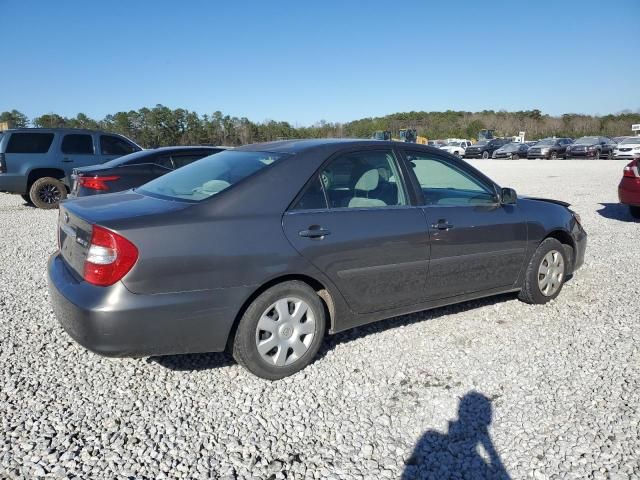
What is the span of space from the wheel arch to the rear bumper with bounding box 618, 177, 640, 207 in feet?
26.3

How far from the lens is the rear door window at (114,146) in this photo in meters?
11.8

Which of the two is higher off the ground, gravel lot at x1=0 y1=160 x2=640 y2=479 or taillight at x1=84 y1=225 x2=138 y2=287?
taillight at x1=84 y1=225 x2=138 y2=287

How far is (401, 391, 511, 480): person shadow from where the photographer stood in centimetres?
242

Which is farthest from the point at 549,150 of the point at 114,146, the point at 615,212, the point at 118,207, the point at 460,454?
the point at 118,207

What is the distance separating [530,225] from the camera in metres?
4.57

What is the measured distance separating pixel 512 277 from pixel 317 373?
7.14 ft

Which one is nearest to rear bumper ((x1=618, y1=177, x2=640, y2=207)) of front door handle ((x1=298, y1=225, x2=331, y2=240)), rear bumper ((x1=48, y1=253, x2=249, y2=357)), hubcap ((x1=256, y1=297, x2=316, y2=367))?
front door handle ((x1=298, y1=225, x2=331, y2=240))

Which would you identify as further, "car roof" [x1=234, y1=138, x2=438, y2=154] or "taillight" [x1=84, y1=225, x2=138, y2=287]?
"car roof" [x1=234, y1=138, x2=438, y2=154]

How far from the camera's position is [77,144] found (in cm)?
1153

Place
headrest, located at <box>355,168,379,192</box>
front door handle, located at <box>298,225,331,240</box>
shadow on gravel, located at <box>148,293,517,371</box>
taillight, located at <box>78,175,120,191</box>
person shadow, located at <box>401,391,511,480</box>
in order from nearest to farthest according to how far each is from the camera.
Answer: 1. person shadow, located at <box>401,391,511,480</box>
2. front door handle, located at <box>298,225,331,240</box>
3. shadow on gravel, located at <box>148,293,517,371</box>
4. headrest, located at <box>355,168,379,192</box>
5. taillight, located at <box>78,175,120,191</box>

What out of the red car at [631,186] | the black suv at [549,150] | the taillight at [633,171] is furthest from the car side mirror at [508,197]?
the black suv at [549,150]

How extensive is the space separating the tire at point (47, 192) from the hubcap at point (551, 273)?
34.5ft

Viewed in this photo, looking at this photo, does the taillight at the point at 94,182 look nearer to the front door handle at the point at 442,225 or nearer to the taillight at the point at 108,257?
the taillight at the point at 108,257

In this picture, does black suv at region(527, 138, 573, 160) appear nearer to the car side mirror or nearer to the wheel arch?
the car side mirror
